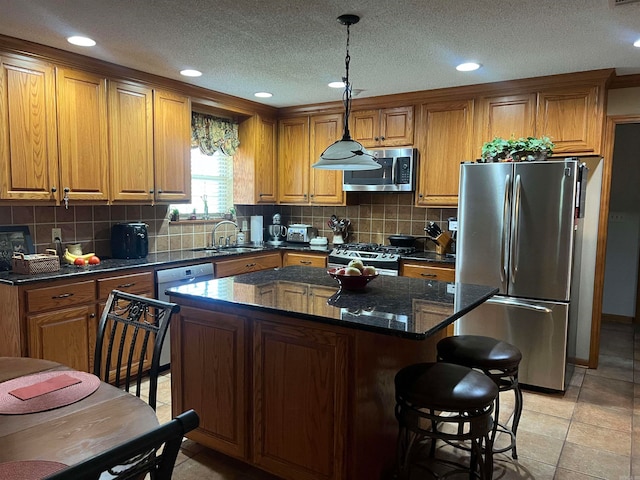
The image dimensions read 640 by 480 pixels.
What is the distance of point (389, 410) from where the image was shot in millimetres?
2264

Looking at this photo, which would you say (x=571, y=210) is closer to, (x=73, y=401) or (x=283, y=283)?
(x=283, y=283)

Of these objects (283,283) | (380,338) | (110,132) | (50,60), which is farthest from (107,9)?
(380,338)

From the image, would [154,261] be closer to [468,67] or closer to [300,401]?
[300,401]

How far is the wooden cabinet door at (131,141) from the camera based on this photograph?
350 centimetres

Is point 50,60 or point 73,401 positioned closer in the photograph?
point 73,401

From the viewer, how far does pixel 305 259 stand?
4.75 metres

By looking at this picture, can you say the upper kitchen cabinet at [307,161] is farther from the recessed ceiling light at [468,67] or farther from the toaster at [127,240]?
the toaster at [127,240]

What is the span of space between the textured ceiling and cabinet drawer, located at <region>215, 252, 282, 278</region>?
157 cm

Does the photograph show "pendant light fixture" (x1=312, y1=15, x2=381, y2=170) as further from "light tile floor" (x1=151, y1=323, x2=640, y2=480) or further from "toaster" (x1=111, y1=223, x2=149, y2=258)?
"toaster" (x1=111, y1=223, x2=149, y2=258)

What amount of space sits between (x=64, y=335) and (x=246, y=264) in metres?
1.72

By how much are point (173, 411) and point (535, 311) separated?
8.34 ft

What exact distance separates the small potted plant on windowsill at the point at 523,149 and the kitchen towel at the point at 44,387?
314cm

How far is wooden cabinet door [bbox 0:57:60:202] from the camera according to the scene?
2887 millimetres

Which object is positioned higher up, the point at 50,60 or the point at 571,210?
the point at 50,60
